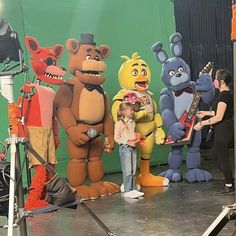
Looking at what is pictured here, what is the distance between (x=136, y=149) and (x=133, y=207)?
812mm

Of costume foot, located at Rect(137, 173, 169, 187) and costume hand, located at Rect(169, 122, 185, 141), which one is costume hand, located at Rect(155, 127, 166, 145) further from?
costume foot, located at Rect(137, 173, 169, 187)

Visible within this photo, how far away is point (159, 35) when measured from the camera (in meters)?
6.20

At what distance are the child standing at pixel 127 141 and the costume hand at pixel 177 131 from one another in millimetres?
598

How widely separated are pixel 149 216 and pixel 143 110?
1304 mm

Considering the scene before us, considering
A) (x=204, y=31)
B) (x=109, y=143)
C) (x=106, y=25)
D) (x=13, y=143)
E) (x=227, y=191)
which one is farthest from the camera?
(x=204, y=31)

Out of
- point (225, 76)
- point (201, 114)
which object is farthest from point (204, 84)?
point (225, 76)

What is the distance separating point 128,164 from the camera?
4.56 metres

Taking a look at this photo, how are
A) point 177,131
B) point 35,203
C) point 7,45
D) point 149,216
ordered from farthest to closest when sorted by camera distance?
point 177,131 → point 35,203 → point 149,216 → point 7,45

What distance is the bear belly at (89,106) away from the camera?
4.53 metres

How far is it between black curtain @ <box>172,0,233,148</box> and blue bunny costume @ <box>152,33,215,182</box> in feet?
5.71

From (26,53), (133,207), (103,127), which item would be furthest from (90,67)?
(133,207)

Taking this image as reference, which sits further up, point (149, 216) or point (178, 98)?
point (178, 98)

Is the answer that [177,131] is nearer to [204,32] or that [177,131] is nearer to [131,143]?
[131,143]

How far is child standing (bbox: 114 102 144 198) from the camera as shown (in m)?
4.55
